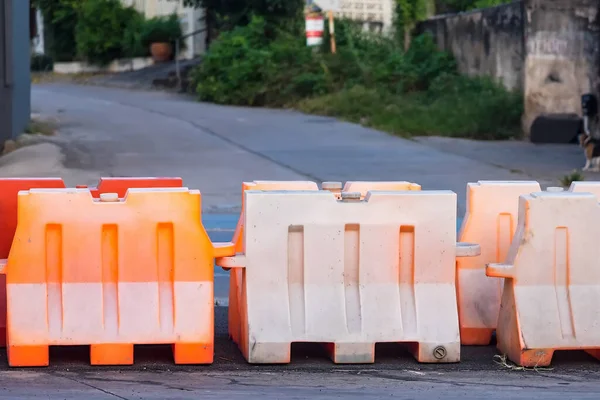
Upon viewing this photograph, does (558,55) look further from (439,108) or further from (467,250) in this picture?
(467,250)

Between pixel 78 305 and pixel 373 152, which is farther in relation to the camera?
pixel 373 152

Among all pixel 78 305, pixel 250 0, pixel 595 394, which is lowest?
pixel 595 394

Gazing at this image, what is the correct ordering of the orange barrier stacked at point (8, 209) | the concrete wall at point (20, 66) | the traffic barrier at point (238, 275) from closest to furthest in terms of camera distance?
the traffic barrier at point (238, 275) → the orange barrier stacked at point (8, 209) → the concrete wall at point (20, 66)

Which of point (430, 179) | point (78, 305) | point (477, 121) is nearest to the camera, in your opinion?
point (78, 305)

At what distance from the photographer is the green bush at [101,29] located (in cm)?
3894

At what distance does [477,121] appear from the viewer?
2044 cm

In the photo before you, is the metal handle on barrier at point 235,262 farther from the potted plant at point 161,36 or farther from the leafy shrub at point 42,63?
the leafy shrub at point 42,63

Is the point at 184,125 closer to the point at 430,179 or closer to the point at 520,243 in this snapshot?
the point at 430,179

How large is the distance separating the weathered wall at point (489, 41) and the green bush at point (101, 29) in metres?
16.2

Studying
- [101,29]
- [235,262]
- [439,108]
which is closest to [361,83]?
[439,108]

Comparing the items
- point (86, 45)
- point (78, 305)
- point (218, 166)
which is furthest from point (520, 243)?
point (86, 45)

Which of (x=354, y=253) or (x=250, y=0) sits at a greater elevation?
(x=250, y=0)

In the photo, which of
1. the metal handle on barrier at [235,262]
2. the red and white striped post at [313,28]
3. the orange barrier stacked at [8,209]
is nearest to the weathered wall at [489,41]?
the red and white striped post at [313,28]

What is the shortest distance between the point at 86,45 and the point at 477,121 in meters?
21.9
